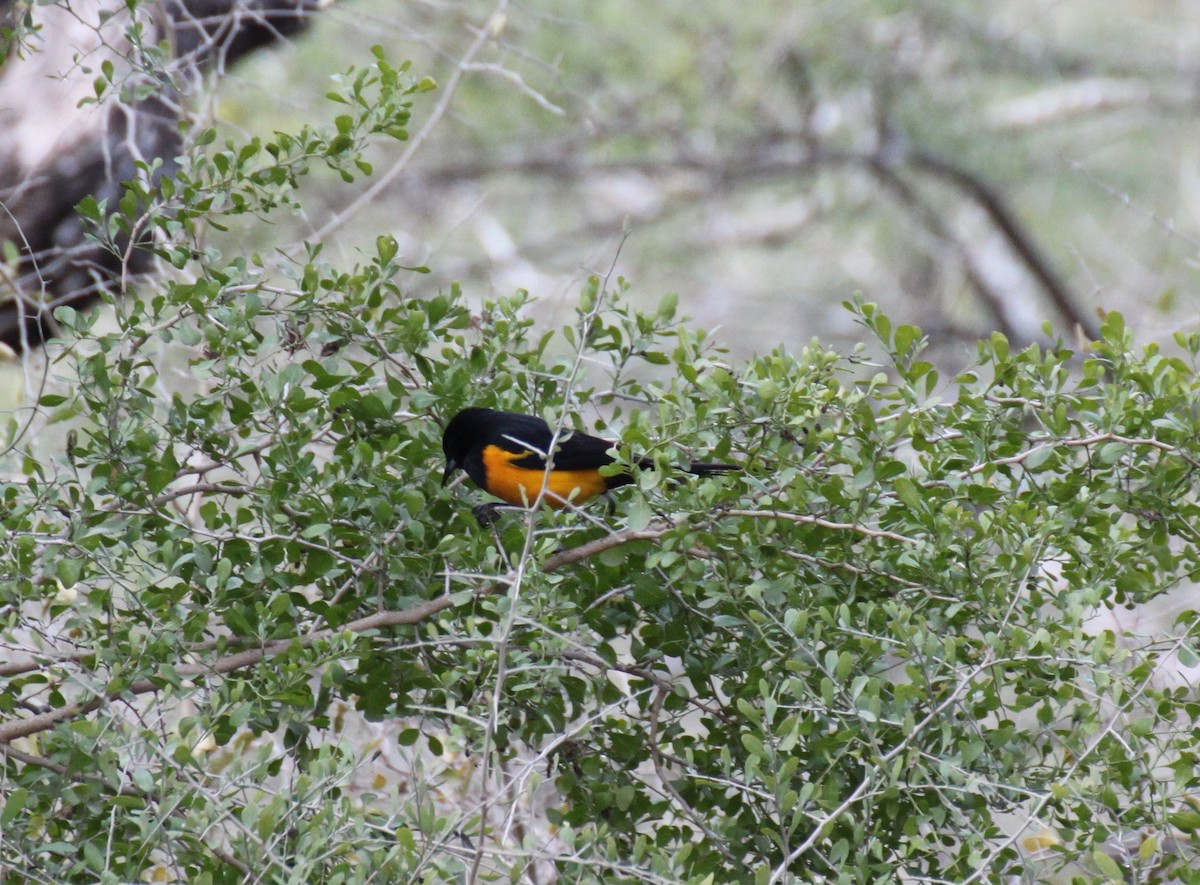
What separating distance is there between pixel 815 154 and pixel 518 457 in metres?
7.54

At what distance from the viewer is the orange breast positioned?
333 cm

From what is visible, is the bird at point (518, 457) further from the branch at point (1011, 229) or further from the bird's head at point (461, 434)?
the branch at point (1011, 229)

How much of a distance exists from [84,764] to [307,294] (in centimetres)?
104

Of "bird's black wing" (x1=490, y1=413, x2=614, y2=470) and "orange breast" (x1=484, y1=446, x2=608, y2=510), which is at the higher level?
"bird's black wing" (x1=490, y1=413, x2=614, y2=470)

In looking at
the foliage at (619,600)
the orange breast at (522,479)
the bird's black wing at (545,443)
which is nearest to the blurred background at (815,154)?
the orange breast at (522,479)

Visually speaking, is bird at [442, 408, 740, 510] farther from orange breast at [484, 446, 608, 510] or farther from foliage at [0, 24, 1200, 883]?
foliage at [0, 24, 1200, 883]

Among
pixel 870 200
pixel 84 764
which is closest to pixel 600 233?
pixel 870 200

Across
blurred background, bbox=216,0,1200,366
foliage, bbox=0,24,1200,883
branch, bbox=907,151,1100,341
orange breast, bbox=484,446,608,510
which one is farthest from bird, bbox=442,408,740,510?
branch, bbox=907,151,1100,341

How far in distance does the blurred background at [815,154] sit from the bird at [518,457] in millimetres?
5664

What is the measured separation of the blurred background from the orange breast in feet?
18.4

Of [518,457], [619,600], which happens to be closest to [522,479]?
[518,457]

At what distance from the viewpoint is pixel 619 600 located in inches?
110

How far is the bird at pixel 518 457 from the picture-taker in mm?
3037

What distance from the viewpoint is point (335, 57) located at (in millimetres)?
9508
